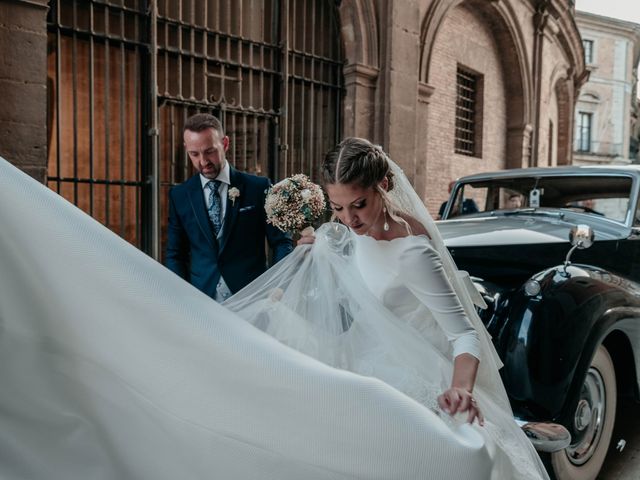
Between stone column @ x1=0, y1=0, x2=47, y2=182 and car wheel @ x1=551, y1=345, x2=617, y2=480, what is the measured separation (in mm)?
4535

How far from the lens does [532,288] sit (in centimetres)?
271

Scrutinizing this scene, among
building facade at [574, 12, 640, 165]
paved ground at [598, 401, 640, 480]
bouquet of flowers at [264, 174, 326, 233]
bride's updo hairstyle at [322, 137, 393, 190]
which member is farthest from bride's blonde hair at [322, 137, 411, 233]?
building facade at [574, 12, 640, 165]

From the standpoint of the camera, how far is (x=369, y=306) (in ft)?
6.47

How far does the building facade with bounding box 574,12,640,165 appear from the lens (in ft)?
109

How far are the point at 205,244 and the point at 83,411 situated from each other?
6.20 ft

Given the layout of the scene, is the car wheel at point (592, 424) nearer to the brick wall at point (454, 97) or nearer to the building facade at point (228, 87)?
the building facade at point (228, 87)

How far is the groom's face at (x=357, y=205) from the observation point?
5.84 feet

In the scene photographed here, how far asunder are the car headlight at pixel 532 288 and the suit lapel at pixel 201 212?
5.51 ft

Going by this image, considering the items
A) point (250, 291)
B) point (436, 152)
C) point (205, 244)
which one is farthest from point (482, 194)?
point (436, 152)

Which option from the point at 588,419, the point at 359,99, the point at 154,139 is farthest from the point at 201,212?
the point at 359,99

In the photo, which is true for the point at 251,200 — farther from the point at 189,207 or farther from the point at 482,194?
the point at 482,194

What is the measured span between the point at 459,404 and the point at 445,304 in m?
0.32

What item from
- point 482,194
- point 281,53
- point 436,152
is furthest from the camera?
point 436,152

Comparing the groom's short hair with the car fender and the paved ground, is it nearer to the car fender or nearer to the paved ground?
the car fender
